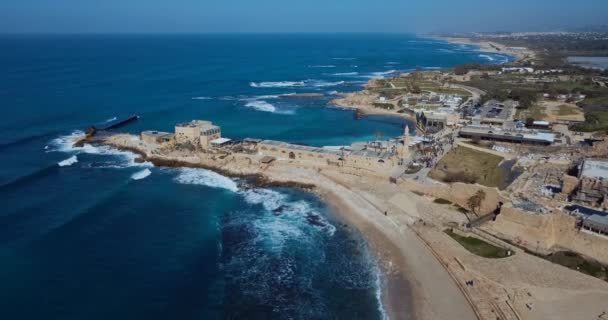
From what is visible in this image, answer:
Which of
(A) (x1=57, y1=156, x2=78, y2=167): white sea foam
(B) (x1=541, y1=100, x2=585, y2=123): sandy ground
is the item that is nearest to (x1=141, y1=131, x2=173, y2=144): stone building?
(A) (x1=57, y1=156, x2=78, y2=167): white sea foam

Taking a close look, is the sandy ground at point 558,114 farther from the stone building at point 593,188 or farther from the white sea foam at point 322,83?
the white sea foam at point 322,83

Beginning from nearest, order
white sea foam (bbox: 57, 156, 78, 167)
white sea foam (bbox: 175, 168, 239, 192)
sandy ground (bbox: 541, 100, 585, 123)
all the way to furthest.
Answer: white sea foam (bbox: 175, 168, 239, 192) → white sea foam (bbox: 57, 156, 78, 167) → sandy ground (bbox: 541, 100, 585, 123)

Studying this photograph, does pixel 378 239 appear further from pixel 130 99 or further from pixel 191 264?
pixel 130 99

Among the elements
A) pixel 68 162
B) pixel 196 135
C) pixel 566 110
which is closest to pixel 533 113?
pixel 566 110

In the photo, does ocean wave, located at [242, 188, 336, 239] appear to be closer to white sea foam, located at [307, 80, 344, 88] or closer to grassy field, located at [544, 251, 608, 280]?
grassy field, located at [544, 251, 608, 280]

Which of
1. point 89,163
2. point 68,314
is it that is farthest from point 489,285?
point 89,163
